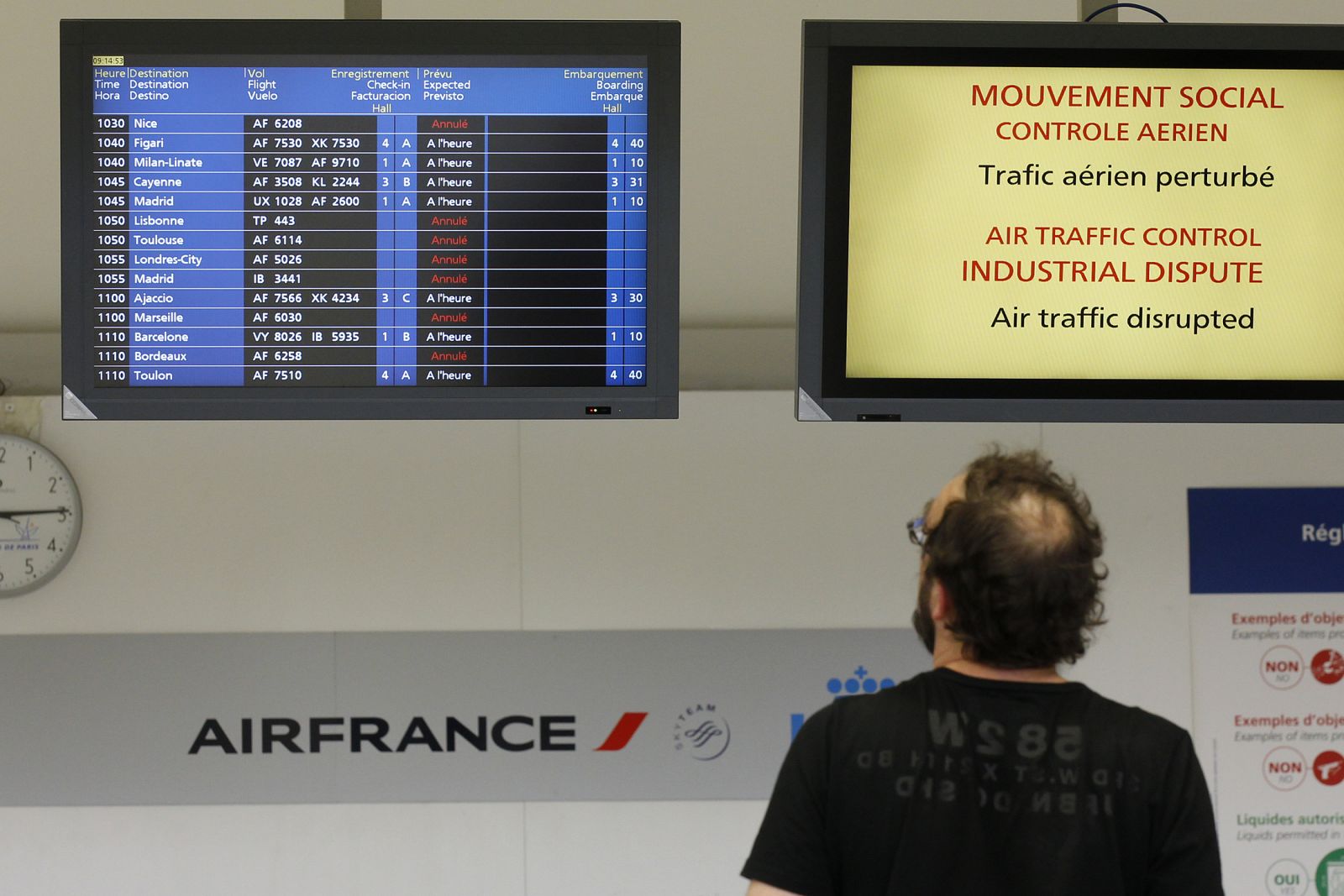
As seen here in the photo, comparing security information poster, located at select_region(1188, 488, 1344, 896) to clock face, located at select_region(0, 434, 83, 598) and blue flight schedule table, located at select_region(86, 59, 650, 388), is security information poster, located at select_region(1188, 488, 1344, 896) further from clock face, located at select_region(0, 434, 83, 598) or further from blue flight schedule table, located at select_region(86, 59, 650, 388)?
clock face, located at select_region(0, 434, 83, 598)

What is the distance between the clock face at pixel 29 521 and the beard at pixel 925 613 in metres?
2.46

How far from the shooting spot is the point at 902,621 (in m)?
3.10

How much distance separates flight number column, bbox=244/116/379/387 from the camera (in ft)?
5.81

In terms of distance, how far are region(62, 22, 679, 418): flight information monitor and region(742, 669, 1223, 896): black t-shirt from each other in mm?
684

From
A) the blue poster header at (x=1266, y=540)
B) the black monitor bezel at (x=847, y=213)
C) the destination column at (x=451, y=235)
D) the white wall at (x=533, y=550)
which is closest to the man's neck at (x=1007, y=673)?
the black monitor bezel at (x=847, y=213)

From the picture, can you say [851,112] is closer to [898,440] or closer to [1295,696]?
[898,440]

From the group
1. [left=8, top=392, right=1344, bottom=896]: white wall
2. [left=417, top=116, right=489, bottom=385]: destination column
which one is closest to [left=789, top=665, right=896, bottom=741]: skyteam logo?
[left=8, top=392, right=1344, bottom=896]: white wall

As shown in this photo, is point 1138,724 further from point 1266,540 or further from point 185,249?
point 1266,540

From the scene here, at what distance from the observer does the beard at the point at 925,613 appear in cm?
130

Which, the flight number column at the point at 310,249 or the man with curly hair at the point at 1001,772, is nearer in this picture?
the man with curly hair at the point at 1001,772

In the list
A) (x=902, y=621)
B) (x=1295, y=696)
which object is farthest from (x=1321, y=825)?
(x=902, y=621)

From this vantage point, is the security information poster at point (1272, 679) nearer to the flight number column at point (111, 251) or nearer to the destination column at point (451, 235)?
the destination column at point (451, 235)

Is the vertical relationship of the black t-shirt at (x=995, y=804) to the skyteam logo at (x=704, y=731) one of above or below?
above

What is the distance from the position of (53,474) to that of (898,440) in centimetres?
213
